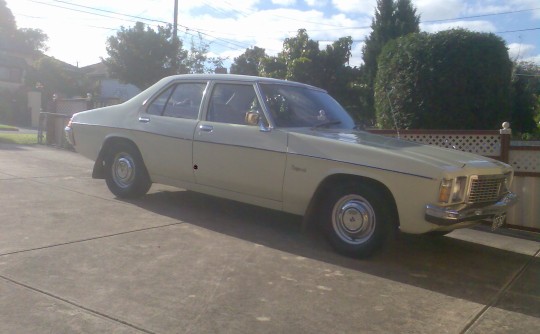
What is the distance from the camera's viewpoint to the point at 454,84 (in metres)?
11.8

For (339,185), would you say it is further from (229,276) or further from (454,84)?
(454,84)

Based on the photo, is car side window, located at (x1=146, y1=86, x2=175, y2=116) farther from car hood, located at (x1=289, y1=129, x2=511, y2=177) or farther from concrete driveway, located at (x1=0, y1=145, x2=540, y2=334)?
car hood, located at (x1=289, y1=129, x2=511, y2=177)

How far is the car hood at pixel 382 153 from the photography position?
4.91 m

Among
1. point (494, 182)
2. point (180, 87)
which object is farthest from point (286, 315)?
point (180, 87)

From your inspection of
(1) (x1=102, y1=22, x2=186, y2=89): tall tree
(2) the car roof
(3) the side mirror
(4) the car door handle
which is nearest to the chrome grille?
(3) the side mirror

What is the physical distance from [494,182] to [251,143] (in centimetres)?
240

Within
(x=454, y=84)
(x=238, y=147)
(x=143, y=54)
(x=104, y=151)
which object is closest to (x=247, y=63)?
(x=143, y=54)

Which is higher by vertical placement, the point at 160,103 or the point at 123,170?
the point at 160,103

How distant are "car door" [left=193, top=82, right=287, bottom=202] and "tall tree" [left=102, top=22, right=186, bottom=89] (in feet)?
72.0

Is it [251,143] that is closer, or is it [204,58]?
[251,143]

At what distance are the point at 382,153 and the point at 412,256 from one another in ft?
4.02

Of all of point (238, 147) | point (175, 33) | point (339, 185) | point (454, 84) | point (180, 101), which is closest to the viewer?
point (339, 185)

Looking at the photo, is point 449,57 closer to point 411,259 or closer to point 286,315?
point 411,259

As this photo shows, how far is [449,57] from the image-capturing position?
39.2ft
